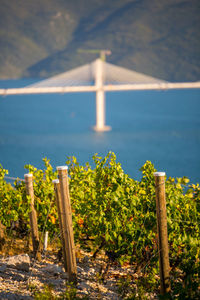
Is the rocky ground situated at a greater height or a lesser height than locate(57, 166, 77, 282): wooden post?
lesser

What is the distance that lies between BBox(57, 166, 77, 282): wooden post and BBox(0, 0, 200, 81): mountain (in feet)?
283

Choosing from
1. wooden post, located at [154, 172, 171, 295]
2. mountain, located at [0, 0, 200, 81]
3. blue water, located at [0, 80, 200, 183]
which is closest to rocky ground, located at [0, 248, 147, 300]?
wooden post, located at [154, 172, 171, 295]

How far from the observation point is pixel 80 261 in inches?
151

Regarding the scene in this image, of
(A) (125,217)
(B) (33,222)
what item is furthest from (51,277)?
(A) (125,217)

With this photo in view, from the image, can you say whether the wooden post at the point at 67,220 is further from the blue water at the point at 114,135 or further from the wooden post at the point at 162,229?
the blue water at the point at 114,135

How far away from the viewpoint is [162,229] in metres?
2.85

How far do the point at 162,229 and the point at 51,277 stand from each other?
1.08 m

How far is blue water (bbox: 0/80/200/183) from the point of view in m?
33.2

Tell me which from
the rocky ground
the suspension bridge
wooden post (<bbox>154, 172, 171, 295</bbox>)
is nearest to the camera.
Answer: wooden post (<bbox>154, 172, 171, 295</bbox>)

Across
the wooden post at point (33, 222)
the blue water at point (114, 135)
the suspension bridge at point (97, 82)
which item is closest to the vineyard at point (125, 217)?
the wooden post at point (33, 222)

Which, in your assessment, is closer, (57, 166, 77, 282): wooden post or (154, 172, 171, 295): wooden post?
(154, 172, 171, 295): wooden post

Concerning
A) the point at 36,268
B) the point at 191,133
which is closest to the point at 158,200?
the point at 36,268

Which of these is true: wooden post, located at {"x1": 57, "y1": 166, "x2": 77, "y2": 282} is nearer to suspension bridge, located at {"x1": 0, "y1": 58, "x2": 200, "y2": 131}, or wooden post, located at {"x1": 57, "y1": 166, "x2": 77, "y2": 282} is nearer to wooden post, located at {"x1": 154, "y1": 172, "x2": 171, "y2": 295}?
wooden post, located at {"x1": 154, "y1": 172, "x2": 171, "y2": 295}

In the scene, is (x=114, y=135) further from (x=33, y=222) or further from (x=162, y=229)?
(x=162, y=229)
